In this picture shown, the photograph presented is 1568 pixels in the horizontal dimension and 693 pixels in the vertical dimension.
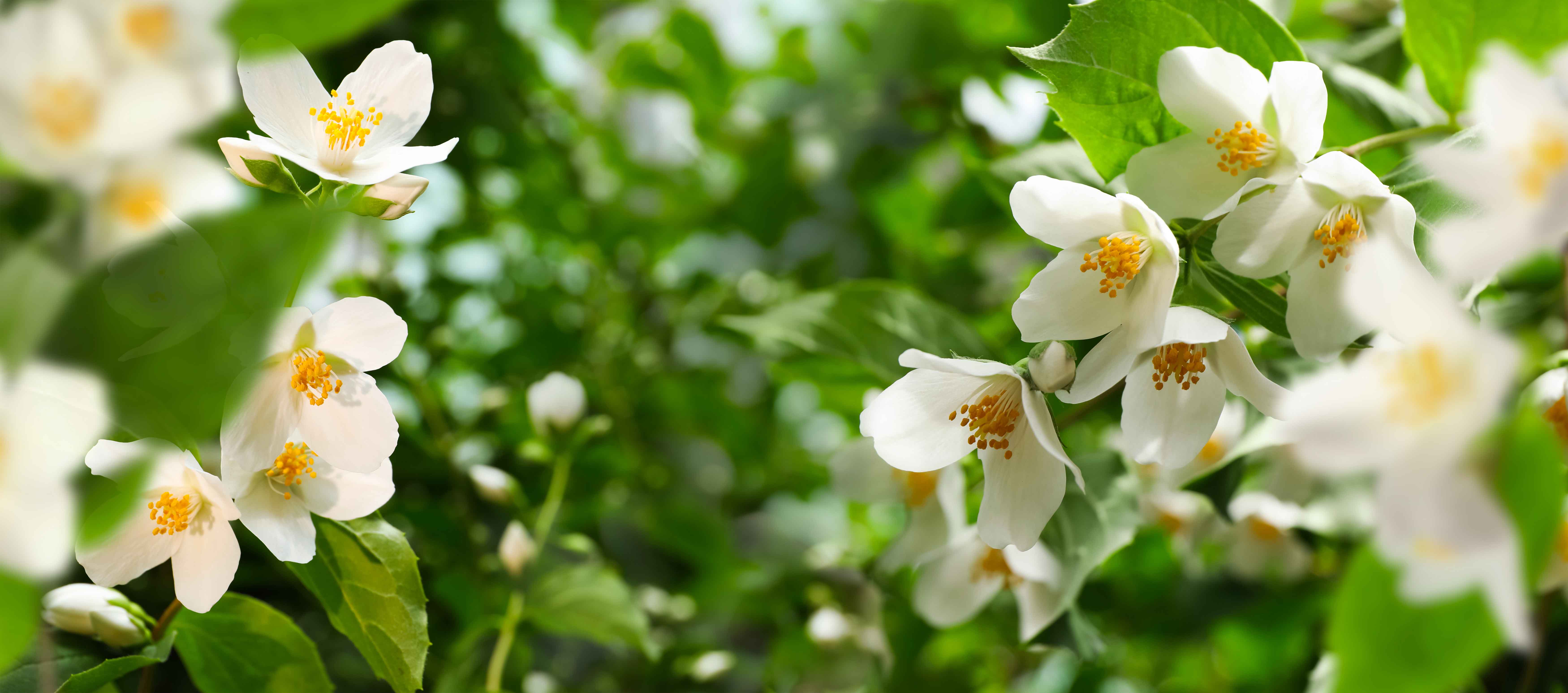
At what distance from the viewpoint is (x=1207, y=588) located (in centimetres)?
108

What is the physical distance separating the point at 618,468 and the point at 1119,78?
33.9 inches

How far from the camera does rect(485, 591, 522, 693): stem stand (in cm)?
77

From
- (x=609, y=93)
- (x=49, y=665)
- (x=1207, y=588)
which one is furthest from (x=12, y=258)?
(x=609, y=93)

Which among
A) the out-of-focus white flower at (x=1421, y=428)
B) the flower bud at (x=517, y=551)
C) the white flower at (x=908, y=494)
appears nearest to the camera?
the out-of-focus white flower at (x=1421, y=428)

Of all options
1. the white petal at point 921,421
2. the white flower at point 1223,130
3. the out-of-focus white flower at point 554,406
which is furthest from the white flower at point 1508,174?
the out-of-focus white flower at point 554,406

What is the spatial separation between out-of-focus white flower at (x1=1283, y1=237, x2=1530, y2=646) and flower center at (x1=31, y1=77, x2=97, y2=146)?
439mm

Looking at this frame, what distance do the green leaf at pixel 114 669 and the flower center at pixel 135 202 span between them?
321mm

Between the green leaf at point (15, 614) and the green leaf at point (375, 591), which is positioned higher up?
the green leaf at point (15, 614)

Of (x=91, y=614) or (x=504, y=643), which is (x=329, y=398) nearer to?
(x=91, y=614)

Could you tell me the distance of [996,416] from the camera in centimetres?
59

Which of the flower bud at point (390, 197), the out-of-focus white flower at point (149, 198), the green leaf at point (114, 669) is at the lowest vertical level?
the green leaf at point (114, 669)

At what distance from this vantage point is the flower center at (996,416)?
22.9 inches

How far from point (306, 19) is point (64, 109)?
0.10m

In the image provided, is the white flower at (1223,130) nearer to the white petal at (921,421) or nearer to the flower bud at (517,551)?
the white petal at (921,421)
